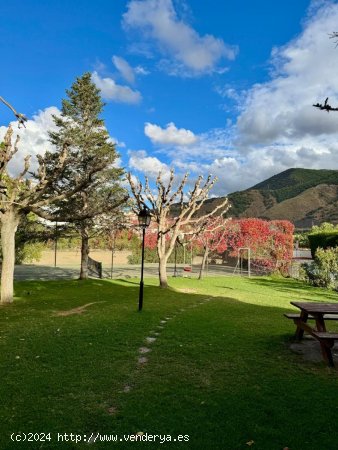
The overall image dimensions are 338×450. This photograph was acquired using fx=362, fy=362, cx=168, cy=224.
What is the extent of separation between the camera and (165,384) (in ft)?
18.3

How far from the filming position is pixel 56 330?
A: 8.86m

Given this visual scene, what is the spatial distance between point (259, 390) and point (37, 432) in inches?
123

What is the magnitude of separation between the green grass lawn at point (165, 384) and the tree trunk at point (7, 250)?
262cm

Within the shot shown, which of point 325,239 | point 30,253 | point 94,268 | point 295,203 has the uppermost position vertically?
Answer: point 295,203

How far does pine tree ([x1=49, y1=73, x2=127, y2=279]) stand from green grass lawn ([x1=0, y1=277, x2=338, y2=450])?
41.7 feet

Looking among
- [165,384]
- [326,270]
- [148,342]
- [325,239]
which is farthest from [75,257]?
[165,384]

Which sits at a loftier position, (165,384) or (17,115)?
(17,115)

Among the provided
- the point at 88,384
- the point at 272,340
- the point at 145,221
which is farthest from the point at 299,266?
the point at 88,384

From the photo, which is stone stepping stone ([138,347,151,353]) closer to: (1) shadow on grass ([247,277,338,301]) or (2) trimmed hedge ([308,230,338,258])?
(1) shadow on grass ([247,277,338,301])

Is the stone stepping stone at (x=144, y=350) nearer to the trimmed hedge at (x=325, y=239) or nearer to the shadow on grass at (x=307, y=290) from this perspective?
the shadow on grass at (x=307, y=290)

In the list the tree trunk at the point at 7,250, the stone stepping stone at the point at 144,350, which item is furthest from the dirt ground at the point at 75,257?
the stone stepping stone at the point at 144,350

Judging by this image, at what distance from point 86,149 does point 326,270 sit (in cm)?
1832

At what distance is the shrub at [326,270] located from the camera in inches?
973

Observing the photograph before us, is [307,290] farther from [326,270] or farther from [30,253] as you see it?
[30,253]
